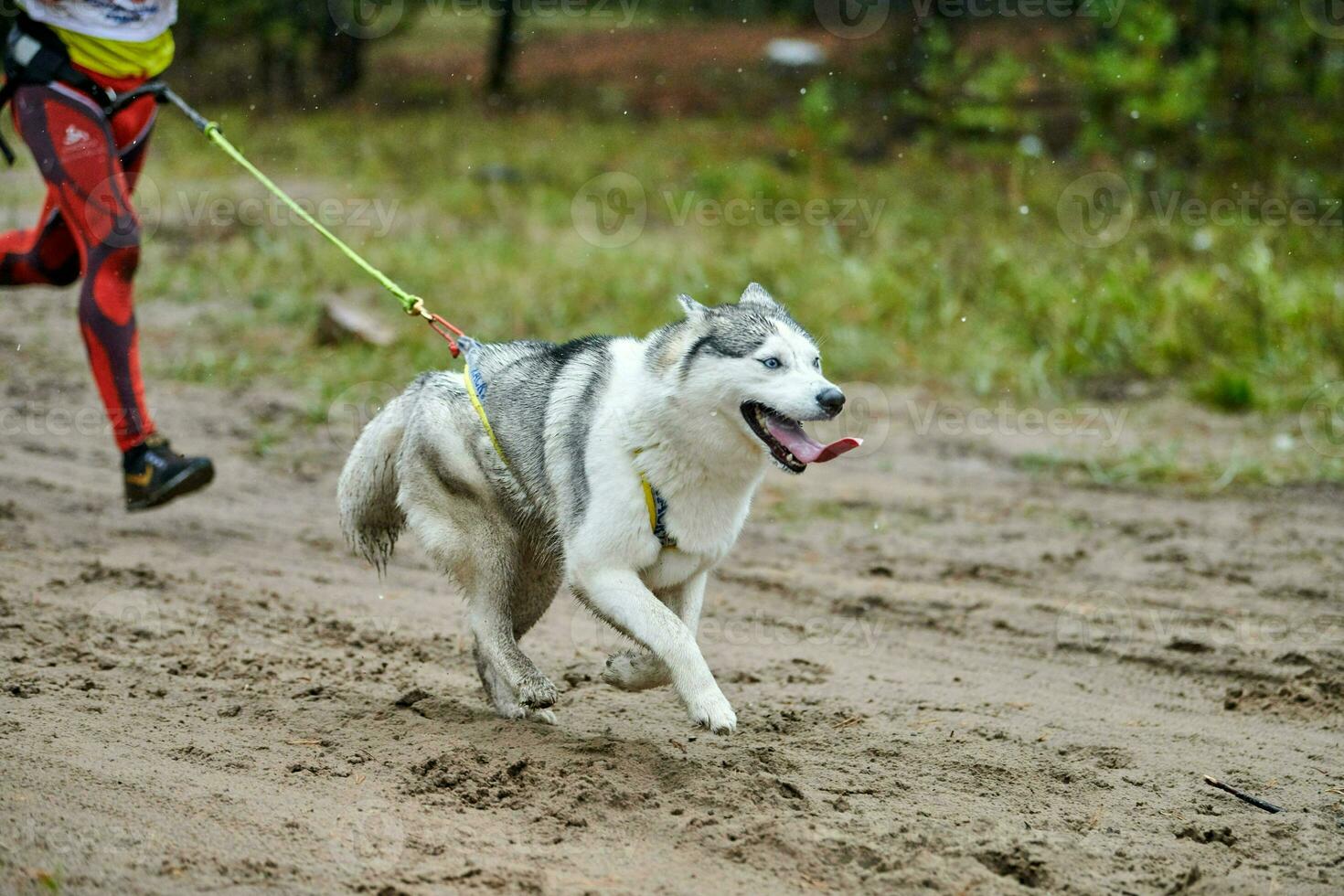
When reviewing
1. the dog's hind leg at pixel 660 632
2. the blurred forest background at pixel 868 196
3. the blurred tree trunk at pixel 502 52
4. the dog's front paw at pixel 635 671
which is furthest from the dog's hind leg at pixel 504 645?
the blurred tree trunk at pixel 502 52

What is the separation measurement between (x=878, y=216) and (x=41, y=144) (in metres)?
9.25

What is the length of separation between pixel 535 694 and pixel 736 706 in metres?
0.78

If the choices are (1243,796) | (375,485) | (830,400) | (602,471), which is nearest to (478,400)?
(375,485)

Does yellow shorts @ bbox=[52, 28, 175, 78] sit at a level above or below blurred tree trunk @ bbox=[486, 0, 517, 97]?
above

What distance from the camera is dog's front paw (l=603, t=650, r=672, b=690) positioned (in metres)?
4.17

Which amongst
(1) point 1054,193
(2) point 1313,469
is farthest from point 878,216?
(2) point 1313,469

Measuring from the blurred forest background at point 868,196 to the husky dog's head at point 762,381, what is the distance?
184 inches

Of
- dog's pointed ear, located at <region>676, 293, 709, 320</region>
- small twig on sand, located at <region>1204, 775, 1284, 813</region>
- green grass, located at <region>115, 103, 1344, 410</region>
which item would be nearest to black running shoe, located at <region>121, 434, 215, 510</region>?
dog's pointed ear, located at <region>676, 293, 709, 320</region>

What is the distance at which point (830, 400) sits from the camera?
13.0ft

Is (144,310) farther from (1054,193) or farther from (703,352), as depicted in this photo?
(1054,193)

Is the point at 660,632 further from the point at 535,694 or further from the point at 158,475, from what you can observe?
the point at 158,475

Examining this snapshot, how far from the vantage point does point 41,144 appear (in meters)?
5.56

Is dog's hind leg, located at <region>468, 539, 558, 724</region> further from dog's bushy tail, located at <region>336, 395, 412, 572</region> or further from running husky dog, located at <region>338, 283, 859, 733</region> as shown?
dog's bushy tail, located at <region>336, 395, 412, 572</region>

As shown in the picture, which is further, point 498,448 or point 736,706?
point 736,706
